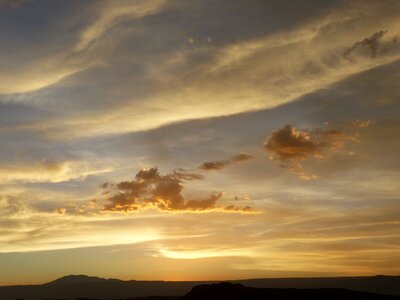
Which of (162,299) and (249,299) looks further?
(162,299)

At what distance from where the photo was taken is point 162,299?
122 metres

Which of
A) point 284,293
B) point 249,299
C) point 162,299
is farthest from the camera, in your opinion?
point 162,299

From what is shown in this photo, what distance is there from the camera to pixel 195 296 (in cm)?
9569

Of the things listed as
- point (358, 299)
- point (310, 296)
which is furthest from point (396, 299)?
point (310, 296)

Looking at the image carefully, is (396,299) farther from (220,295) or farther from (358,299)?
(220,295)

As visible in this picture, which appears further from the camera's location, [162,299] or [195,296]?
[162,299]

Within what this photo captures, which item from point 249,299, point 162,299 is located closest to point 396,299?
point 249,299

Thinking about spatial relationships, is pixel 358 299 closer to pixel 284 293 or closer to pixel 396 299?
pixel 396 299

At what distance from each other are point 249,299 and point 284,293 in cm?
1148

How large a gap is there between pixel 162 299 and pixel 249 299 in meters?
35.6

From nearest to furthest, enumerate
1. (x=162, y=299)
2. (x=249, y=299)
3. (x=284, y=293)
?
(x=249, y=299) → (x=284, y=293) → (x=162, y=299)

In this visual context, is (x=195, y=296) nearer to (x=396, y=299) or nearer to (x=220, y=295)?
(x=220, y=295)

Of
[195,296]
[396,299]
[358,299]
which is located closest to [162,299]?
[195,296]

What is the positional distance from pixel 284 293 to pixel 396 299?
23611 mm
